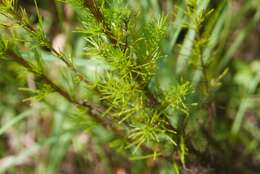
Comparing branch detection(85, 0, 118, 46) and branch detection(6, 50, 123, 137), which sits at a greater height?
branch detection(85, 0, 118, 46)

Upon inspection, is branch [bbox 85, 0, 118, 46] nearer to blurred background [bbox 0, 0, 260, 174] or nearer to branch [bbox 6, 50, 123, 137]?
branch [bbox 6, 50, 123, 137]

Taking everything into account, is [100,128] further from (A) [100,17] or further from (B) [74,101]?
(A) [100,17]

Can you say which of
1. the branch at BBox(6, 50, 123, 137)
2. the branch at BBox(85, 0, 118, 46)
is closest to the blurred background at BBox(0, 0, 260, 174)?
the branch at BBox(6, 50, 123, 137)

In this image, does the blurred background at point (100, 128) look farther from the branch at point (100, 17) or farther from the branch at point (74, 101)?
the branch at point (100, 17)

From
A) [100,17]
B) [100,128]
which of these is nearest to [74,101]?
[100,17]

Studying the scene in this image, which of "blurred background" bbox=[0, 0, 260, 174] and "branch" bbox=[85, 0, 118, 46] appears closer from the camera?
"branch" bbox=[85, 0, 118, 46]

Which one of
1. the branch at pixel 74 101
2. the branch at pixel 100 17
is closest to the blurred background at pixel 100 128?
the branch at pixel 74 101

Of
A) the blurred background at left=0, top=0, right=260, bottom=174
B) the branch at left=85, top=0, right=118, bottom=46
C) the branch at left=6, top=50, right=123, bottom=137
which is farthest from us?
the blurred background at left=0, top=0, right=260, bottom=174

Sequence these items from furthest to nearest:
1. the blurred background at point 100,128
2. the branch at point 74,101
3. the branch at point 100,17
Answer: the blurred background at point 100,128, the branch at point 74,101, the branch at point 100,17
